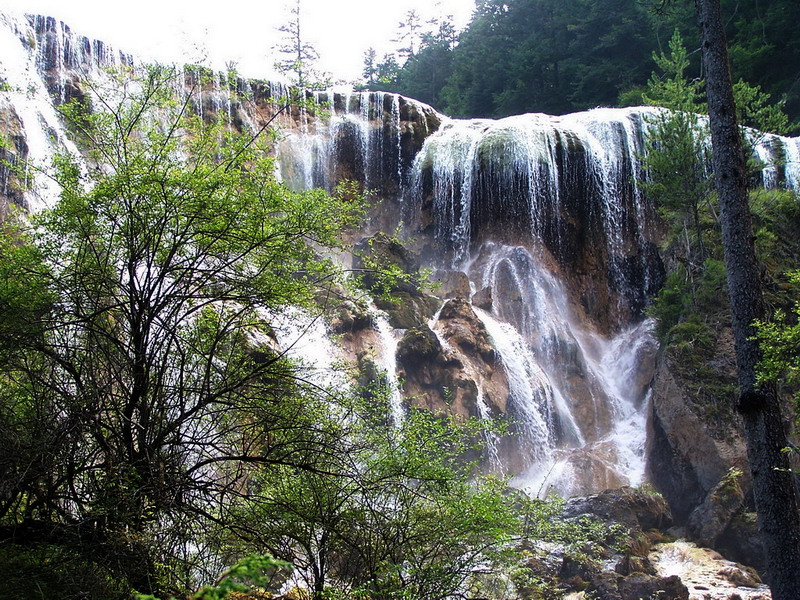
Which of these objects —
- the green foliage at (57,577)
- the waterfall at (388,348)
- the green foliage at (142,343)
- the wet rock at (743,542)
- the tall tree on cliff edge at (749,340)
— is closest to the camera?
the green foliage at (57,577)

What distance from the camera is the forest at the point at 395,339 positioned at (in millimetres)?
4449

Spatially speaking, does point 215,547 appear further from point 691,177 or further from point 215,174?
point 691,177

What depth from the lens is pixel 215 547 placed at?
4.48 metres

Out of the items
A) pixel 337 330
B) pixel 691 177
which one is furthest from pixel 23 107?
pixel 691 177

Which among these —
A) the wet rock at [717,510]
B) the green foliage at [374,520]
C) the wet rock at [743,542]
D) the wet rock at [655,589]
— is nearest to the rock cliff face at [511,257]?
the wet rock at [717,510]

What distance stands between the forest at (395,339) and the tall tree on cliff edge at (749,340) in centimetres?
3

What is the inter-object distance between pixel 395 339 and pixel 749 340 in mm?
9898

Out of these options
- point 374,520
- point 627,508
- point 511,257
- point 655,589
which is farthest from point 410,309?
point 374,520

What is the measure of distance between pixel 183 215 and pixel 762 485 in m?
5.40

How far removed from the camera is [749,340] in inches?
230

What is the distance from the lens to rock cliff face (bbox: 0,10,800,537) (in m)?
14.1

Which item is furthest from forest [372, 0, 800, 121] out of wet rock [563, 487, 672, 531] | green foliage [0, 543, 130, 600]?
green foliage [0, 543, 130, 600]

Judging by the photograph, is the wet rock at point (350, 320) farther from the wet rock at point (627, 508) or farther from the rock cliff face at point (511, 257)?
the wet rock at point (627, 508)

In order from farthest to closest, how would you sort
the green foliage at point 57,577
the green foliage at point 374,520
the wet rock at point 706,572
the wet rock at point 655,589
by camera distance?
the wet rock at point 706,572 < the wet rock at point 655,589 < the green foliage at point 374,520 < the green foliage at point 57,577
